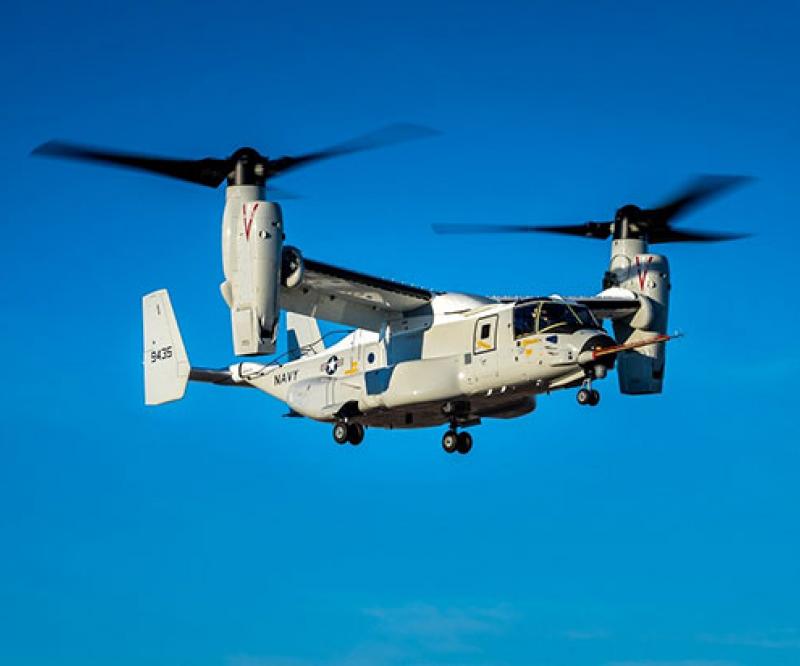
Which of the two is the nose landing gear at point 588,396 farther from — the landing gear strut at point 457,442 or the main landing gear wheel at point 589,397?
the landing gear strut at point 457,442

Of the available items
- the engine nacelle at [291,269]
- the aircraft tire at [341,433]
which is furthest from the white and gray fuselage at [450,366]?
the engine nacelle at [291,269]

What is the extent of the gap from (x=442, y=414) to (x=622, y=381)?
4175 mm

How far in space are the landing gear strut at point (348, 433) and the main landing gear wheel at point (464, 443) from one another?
1.86 meters

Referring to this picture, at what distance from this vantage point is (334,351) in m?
38.8

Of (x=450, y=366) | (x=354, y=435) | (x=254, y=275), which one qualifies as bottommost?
(x=354, y=435)

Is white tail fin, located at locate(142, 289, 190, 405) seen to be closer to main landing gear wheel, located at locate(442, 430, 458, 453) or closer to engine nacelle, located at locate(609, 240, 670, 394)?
main landing gear wheel, located at locate(442, 430, 458, 453)

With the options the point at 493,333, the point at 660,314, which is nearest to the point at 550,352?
the point at 493,333

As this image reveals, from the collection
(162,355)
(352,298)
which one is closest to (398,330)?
(352,298)

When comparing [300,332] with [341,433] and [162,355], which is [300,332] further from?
[341,433]

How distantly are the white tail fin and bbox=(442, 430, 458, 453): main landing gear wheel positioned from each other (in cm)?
517

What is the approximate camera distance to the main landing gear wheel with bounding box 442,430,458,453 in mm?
37656

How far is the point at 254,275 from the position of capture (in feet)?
112

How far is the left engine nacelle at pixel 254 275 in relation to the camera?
34.2 m

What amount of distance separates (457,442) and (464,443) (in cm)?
14
